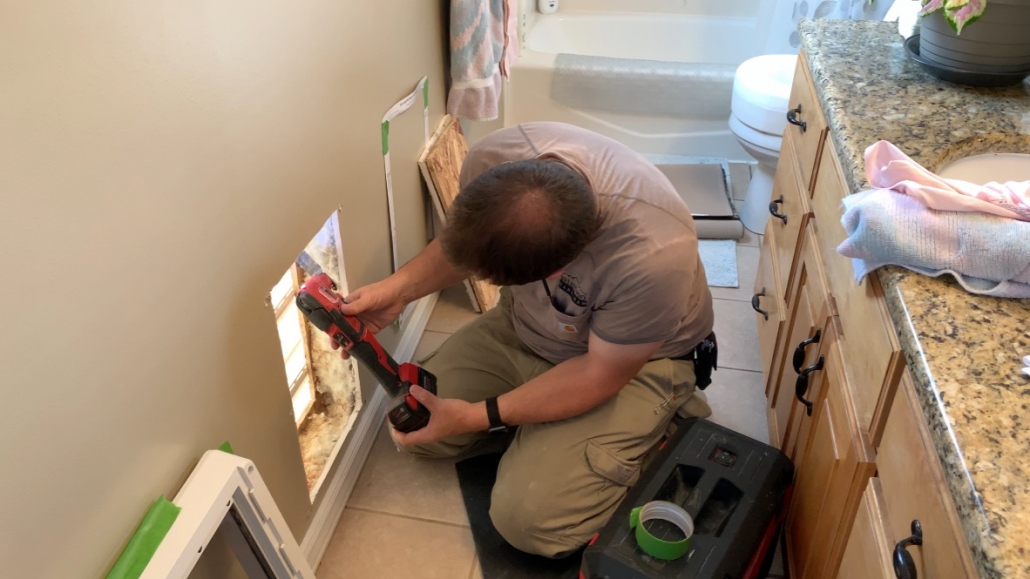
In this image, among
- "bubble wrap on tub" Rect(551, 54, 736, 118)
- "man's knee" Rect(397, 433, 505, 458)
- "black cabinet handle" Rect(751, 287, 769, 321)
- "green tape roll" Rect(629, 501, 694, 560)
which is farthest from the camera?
"bubble wrap on tub" Rect(551, 54, 736, 118)

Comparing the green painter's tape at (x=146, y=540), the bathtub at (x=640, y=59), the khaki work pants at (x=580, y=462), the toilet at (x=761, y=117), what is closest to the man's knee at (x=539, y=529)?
the khaki work pants at (x=580, y=462)

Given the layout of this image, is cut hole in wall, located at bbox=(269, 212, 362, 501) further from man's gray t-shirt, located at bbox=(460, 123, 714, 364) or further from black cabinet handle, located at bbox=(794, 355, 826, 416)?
black cabinet handle, located at bbox=(794, 355, 826, 416)

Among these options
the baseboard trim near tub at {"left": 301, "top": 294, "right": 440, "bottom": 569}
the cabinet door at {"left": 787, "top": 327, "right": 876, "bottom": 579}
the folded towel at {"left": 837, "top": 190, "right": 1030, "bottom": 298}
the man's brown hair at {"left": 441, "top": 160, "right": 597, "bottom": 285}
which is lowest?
the baseboard trim near tub at {"left": 301, "top": 294, "right": 440, "bottom": 569}

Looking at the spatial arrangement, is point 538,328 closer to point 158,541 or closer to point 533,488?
point 533,488

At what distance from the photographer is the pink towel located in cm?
91

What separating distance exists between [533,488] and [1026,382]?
34.5 inches

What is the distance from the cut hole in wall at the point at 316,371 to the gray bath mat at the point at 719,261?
1.16m

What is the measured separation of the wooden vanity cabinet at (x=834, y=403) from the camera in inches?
32.7

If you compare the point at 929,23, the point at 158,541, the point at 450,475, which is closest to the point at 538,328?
the point at 450,475

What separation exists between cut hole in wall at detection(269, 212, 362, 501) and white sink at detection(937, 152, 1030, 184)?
1.07 m

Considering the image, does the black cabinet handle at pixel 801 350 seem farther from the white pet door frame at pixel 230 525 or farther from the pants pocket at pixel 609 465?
the white pet door frame at pixel 230 525

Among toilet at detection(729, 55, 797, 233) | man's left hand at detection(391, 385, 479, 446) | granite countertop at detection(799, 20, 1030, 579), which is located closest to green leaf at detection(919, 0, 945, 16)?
granite countertop at detection(799, 20, 1030, 579)

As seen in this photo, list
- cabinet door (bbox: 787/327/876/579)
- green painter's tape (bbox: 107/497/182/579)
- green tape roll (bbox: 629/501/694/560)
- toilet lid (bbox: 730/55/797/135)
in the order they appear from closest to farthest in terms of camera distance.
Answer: green painter's tape (bbox: 107/497/182/579) < cabinet door (bbox: 787/327/876/579) < green tape roll (bbox: 629/501/694/560) < toilet lid (bbox: 730/55/797/135)

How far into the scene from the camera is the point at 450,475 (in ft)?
5.54
